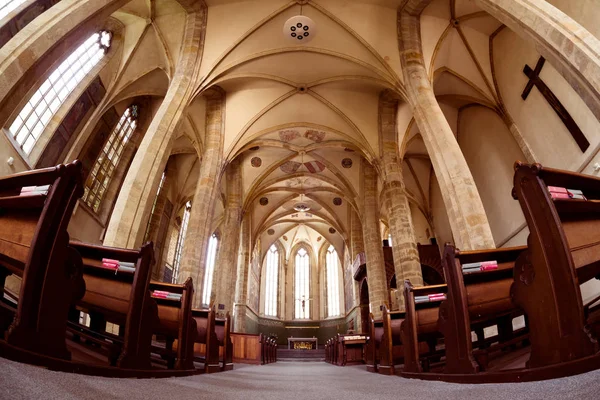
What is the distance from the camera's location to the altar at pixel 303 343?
22.6m

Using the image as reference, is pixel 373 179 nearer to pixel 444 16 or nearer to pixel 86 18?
pixel 444 16

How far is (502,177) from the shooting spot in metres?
11.7

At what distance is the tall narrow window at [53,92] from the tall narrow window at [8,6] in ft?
5.27

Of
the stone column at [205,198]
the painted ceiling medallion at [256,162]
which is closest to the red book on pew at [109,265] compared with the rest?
the stone column at [205,198]

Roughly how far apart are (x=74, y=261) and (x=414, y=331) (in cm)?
373

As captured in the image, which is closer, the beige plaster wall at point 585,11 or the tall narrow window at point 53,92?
the beige plaster wall at point 585,11

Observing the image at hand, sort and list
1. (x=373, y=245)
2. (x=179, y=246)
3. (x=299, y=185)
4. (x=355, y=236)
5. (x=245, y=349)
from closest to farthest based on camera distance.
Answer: (x=245, y=349) → (x=373, y=245) → (x=179, y=246) → (x=355, y=236) → (x=299, y=185)

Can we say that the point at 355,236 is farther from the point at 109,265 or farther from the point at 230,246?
the point at 109,265

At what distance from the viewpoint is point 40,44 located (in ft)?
16.2

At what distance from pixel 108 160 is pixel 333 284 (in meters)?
21.4

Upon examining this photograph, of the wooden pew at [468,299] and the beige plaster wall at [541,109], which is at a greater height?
the beige plaster wall at [541,109]

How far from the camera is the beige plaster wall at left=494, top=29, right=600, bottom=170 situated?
806cm

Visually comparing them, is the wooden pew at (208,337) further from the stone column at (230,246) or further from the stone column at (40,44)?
the stone column at (230,246)

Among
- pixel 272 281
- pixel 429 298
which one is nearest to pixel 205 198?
pixel 429 298
